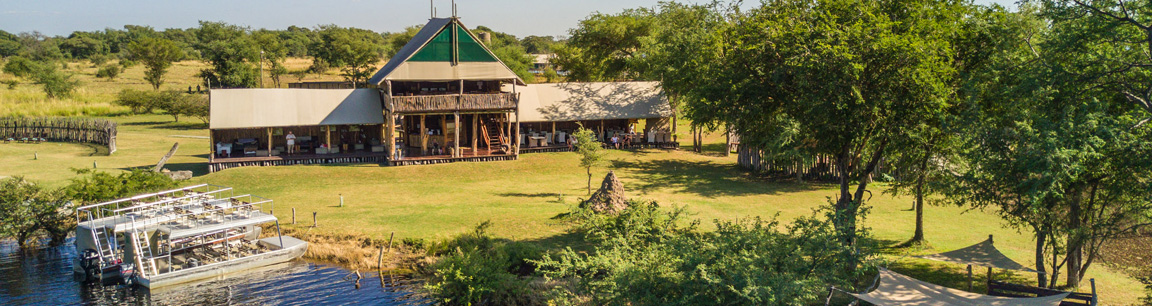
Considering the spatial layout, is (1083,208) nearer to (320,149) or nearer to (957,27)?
(957,27)

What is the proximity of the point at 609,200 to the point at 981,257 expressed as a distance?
11.4m

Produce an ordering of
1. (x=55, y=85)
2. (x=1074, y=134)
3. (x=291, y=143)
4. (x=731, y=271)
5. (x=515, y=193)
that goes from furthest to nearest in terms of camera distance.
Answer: (x=55, y=85) → (x=291, y=143) → (x=515, y=193) → (x=1074, y=134) → (x=731, y=271)

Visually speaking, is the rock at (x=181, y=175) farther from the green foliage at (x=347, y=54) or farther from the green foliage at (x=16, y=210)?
the green foliage at (x=347, y=54)

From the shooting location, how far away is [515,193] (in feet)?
104

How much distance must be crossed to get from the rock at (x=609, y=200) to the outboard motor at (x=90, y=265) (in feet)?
49.6

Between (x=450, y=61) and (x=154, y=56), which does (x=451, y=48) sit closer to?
(x=450, y=61)

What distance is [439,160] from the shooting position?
126 ft

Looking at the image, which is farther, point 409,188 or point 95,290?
point 409,188

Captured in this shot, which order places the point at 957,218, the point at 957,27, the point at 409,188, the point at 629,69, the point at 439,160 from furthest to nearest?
the point at 629,69
the point at 439,160
the point at 409,188
the point at 957,218
the point at 957,27

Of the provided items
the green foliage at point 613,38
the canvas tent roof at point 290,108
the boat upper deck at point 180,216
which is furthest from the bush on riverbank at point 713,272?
the green foliage at point 613,38

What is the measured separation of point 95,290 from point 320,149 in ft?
57.7

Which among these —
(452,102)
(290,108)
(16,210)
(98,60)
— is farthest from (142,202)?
(98,60)

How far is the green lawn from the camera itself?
79.9 ft

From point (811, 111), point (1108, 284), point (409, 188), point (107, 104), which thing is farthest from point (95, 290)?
point (107, 104)
